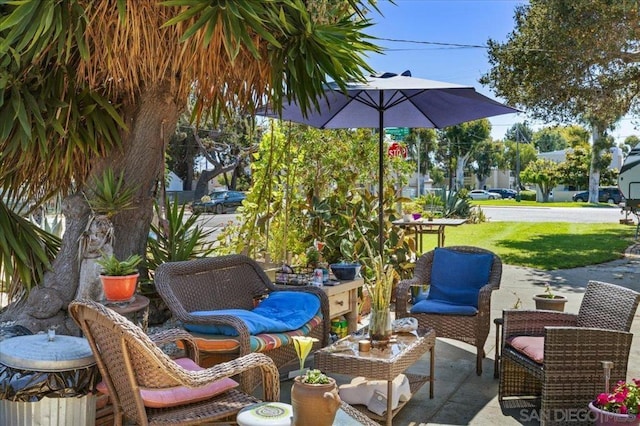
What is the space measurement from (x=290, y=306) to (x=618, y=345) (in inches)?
84.3

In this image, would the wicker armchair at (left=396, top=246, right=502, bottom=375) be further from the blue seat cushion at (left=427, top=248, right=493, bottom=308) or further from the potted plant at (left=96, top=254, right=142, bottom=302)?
the potted plant at (left=96, top=254, right=142, bottom=302)

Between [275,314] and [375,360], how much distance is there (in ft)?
3.57

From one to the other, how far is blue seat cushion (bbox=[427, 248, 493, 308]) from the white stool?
2.70 metres

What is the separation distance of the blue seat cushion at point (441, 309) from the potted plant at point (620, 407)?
60.1 inches

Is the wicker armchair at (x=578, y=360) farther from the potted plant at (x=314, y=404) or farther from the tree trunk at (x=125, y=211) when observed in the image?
the tree trunk at (x=125, y=211)

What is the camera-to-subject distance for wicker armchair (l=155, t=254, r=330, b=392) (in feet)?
11.7

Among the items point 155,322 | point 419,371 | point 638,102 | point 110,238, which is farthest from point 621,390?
point 638,102

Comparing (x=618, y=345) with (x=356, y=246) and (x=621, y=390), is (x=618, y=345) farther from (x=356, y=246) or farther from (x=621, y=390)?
(x=356, y=246)

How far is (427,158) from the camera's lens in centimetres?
5138

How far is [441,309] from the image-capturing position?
4621mm

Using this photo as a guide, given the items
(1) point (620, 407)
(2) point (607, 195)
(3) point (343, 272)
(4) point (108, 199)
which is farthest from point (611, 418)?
(2) point (607, 195)

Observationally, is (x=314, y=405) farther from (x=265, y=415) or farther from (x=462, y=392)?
(x=462, y=392)

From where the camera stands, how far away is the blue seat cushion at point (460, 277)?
4965 mm

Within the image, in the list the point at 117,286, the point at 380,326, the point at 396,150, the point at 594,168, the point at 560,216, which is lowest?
the point at 560,216
